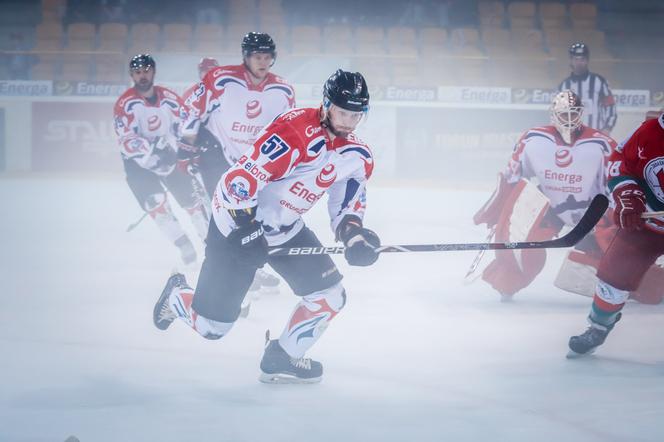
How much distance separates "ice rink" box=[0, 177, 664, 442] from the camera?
2789 millimetres

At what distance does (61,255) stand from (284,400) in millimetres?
3526

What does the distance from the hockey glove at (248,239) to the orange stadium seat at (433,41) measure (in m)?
11.1

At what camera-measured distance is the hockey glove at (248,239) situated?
2.91 metres

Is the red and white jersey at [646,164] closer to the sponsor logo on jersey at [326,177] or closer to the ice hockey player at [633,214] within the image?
the ice hockey player at [633,214]

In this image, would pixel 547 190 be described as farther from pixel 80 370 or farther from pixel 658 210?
pixel 80 370

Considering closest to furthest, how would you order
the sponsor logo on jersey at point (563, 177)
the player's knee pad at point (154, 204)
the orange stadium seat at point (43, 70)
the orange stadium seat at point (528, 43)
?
the sponsor logo on jersey at point (563, 177)
the player's knee pad at point (154, 204)
the orange stadium seat at point (43, 70)
the orange stadium seat at point (528, 43)

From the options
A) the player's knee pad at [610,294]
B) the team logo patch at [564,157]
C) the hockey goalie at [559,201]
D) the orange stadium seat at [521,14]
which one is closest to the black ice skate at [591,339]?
the player's knee pad at [610,294]

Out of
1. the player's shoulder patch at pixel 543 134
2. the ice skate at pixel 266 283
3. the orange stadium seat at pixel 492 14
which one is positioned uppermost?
the orange stadium seat at pixel 492 14

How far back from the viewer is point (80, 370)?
11.1 ft

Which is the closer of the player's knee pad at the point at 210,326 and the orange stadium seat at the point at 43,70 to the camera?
the player's knee pad at the point at 210,326

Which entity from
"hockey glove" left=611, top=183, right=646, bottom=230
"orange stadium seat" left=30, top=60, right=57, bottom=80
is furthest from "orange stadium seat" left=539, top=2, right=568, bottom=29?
"hockey glove" left=611, top=183, right=646, bottom=230

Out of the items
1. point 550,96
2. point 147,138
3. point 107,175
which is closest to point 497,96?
point 550,96

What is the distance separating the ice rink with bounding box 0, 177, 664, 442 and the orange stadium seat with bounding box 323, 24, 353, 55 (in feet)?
26.2

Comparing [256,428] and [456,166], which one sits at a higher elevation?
[456,166]
